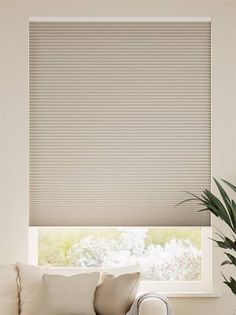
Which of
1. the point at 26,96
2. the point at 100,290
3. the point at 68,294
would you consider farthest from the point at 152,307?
the point at 26,96

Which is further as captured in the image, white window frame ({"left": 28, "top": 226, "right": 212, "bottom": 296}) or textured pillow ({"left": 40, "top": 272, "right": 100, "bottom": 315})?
white window frame ({"left": 28, "top": 226, "right": 212, "bottom": 296})

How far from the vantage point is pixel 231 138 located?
529 cm

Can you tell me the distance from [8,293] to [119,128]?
5.25 ft

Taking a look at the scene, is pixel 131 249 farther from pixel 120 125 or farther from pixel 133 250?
pixel 120 125

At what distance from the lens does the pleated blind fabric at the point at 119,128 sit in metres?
5.34

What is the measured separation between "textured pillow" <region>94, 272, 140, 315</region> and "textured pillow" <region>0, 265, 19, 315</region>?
2.00 ft

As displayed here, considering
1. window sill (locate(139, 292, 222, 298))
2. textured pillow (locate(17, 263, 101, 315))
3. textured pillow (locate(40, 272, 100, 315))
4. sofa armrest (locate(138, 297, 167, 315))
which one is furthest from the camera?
window sill (locate(139, 292, 222, 298))

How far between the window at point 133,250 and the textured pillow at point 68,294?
2.47 ft

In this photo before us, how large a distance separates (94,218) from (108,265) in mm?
442

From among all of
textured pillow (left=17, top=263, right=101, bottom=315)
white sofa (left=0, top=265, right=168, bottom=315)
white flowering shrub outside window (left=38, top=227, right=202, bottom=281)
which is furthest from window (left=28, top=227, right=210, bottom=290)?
white sofa (left=0, top=265, right=168, bottom=315)

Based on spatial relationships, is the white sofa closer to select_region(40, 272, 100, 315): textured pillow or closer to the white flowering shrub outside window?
select_region(40, 272, 100, 315): textured pillow

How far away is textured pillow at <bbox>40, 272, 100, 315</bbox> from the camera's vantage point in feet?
14.9

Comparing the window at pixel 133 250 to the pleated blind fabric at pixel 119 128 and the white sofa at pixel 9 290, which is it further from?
the white sofa at pixel 9 290

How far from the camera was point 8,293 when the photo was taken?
4.75 meters
